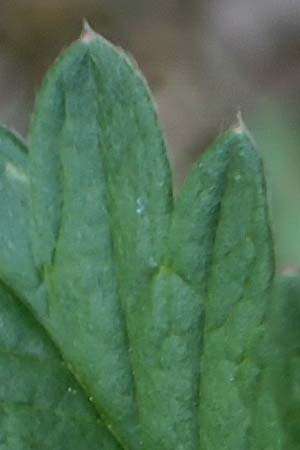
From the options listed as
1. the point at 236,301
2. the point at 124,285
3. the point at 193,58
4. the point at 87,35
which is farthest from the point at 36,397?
the point at 193,58

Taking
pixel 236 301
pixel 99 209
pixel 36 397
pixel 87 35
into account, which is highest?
pixel 87 35

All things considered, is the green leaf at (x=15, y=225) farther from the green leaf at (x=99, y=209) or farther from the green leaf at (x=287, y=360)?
the green leaf at (x=287, y=360)

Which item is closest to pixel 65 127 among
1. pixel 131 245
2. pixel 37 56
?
pixel 131 245

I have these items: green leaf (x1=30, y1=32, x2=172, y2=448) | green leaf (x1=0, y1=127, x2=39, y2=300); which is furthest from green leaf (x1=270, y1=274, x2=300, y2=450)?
green leaf (x1=0, y1=127, x2=39, y2=300)

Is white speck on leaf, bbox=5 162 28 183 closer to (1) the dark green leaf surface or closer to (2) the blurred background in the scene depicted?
(1) the dark green leaf surface

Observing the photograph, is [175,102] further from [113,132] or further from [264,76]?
[113,132]

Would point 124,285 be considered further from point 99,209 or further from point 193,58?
point 193,58

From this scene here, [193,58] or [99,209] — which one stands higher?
[193,58]
